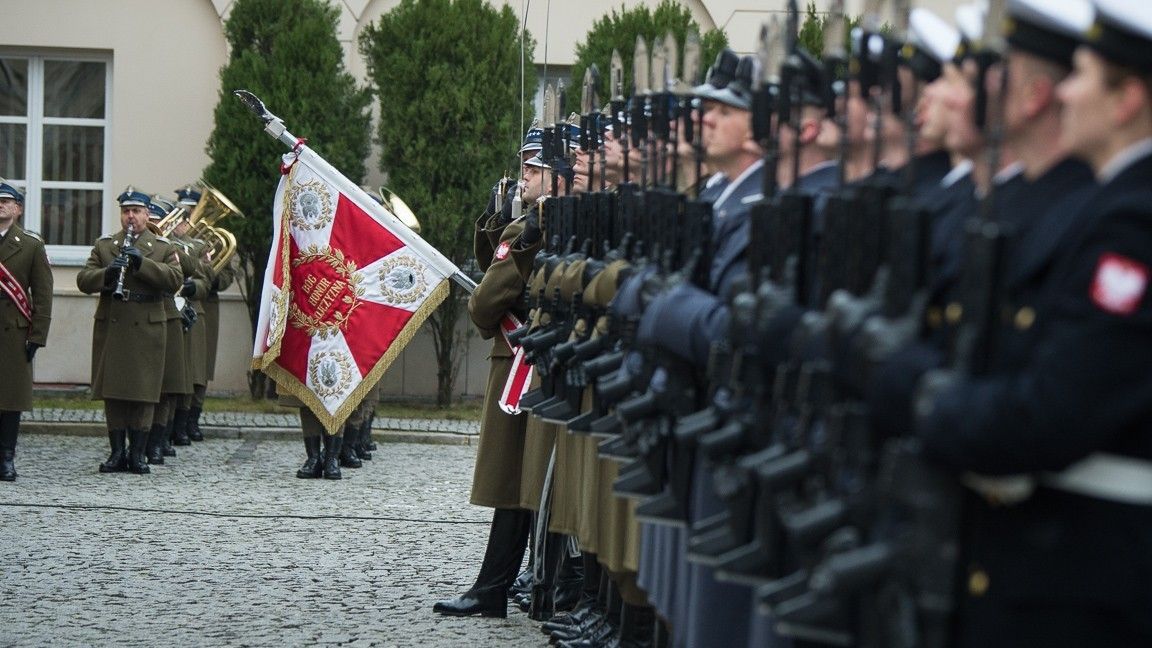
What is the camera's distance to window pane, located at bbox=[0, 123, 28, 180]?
17938 mm

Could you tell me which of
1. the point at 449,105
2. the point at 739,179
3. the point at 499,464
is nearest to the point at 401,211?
the point at 449,105

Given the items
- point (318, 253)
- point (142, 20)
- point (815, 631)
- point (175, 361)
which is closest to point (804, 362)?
point (815, 631)

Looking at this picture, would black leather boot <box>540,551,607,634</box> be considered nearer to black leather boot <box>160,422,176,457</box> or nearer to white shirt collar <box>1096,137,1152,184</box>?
white shirt collar <box>1096,137,1152,184</box>

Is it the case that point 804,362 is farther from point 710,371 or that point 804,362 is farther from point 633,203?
point 633,203


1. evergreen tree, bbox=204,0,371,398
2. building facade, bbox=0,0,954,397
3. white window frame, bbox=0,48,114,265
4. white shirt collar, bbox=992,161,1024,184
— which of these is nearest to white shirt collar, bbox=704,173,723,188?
white shirt collar, bbox=992,161,1024,184

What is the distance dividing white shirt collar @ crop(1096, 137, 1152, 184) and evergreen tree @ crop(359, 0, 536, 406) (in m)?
13.9

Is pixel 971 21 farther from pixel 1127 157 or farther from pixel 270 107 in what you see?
pixel 270 107

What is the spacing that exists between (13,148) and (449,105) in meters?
4.52

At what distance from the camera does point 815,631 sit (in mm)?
3178

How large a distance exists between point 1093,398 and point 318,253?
935 centimetres

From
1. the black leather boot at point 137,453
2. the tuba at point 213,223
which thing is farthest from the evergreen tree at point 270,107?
the black leather boot at point 137,453

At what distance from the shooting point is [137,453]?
41.2 ft

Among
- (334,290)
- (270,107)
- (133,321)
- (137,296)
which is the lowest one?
(133,321)

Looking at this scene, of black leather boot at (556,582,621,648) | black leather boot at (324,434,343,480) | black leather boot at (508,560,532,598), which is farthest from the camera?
black leather boot at (324,434,343,480)
